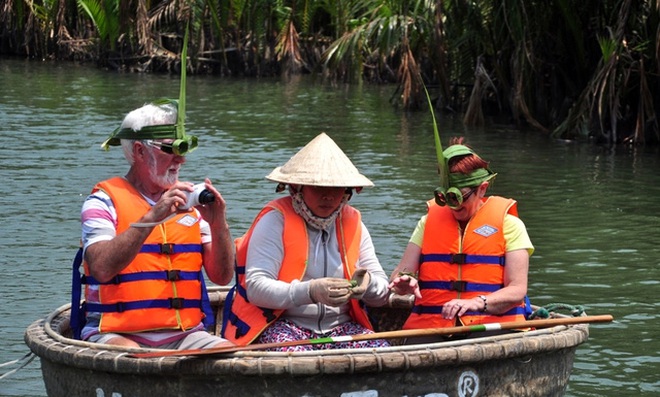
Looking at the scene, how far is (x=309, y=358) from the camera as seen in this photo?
5109 mm

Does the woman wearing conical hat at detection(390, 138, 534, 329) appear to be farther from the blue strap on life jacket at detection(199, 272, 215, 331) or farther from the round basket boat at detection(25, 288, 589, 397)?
the blue strap on life jacket at detection(199, 272, 215, 331)

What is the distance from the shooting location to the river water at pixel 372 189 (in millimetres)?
8805

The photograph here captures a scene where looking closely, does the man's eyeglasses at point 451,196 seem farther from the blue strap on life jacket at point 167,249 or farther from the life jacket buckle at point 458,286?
the blue strap on life jacket at point 167,249

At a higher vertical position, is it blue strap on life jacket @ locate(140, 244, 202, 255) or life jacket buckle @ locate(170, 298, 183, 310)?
blue strap on life jacket @ locate(140, 244, 202, 255)

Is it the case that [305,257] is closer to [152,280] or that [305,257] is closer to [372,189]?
[152,280]

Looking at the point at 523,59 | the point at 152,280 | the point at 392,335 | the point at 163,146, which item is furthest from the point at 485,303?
the point at 523,59

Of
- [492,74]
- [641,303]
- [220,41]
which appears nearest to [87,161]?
[492,74]

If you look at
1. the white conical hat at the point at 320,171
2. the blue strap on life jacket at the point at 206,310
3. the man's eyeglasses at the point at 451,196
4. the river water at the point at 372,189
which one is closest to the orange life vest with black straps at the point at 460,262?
the man's eyeglasses at the point at 451,196

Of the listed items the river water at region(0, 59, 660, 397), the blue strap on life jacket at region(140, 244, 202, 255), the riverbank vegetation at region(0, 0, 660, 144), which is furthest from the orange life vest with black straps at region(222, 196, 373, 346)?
the riverbank vegetation at region(0, 0, 660, 144)

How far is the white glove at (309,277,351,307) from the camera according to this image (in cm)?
534

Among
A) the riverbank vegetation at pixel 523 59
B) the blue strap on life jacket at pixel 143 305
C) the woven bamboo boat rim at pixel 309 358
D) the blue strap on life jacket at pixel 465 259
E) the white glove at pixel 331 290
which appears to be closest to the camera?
the woven bamboo boat rim at pixel 309 358

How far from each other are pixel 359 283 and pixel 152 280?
2.83 feet

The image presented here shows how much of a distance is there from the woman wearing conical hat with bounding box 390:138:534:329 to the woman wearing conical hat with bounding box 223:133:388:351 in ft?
0.91

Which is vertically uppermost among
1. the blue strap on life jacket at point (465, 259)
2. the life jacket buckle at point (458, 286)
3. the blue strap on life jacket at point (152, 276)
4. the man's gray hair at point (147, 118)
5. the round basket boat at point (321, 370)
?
the man's gray hair at point (147, 118)
